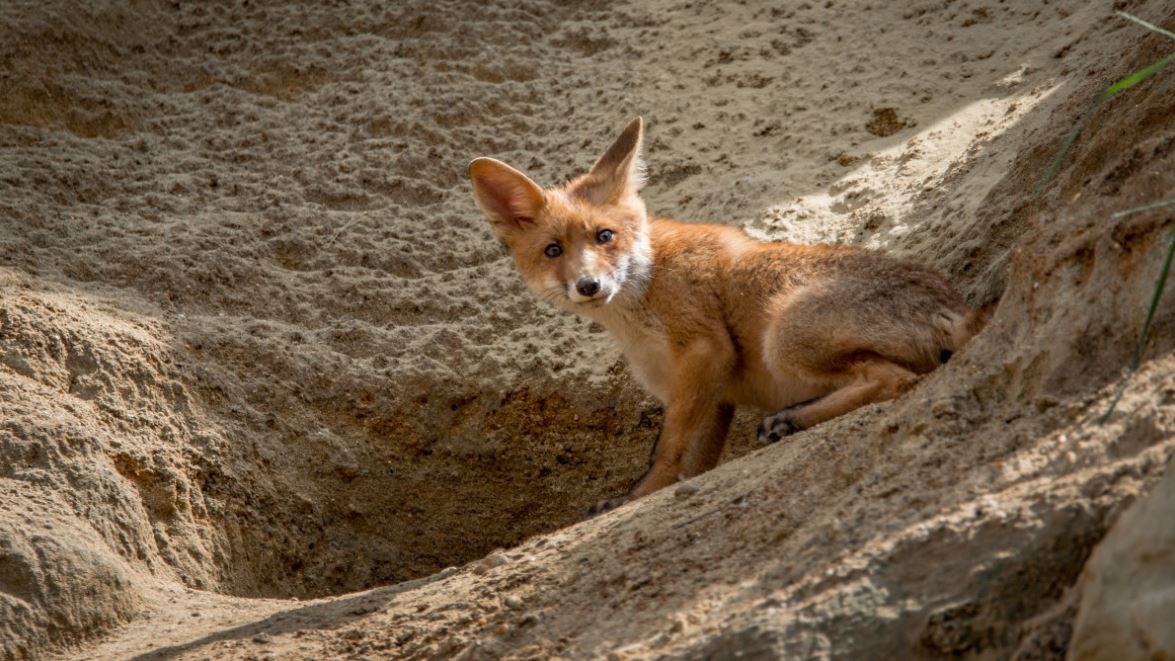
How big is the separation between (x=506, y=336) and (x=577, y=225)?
1.05 m

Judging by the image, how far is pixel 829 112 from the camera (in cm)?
711

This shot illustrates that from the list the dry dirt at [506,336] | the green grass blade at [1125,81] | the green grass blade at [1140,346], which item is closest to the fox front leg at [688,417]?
the dry dirt at [506,336]

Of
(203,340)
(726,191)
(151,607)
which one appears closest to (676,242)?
(726,191)

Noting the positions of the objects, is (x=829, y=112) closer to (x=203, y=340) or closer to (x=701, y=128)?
(x=701, y=128)

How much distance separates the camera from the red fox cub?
4.95m

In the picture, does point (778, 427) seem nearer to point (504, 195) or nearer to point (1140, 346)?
point (504, 195)

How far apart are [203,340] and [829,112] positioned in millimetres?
3783

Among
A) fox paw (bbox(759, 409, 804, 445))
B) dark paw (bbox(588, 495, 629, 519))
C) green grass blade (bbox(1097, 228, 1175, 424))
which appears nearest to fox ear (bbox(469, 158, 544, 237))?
dark paw (bbox(588, 495, 629, 519))

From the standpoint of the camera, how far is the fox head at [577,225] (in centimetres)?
565

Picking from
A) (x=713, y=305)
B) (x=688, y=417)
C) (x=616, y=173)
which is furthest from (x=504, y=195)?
(x=688, y=417)

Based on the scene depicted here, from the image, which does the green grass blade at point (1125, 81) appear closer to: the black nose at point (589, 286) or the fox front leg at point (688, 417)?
the fox front leg at point (688, 417)

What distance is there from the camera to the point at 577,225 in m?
5.82

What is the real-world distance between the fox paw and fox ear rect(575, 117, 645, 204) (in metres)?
1.59

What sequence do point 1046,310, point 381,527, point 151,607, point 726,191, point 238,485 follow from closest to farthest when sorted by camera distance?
1. point 1046,310
2. point 151,607
3. point 238,485
4. point 381,527
5. point 726,191
